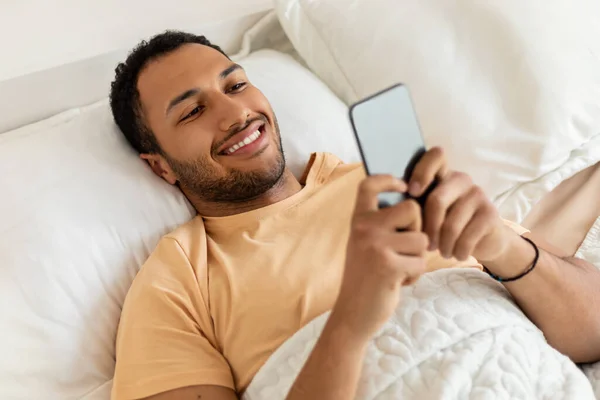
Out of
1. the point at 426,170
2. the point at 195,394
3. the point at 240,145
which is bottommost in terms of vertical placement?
the point at 195,394

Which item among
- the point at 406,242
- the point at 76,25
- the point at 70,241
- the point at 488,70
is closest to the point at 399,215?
the point at 406,242

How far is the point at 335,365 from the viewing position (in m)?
0.68

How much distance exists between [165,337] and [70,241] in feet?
0.82

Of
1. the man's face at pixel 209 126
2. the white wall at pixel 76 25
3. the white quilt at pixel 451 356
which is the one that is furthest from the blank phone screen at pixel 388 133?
the white wall at pixel 76 25

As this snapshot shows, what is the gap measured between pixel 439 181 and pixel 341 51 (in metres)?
0.69

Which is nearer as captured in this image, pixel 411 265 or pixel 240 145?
pixel 411 265

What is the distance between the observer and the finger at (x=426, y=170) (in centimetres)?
64

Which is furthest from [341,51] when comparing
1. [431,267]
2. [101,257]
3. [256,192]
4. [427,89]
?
[101,257]

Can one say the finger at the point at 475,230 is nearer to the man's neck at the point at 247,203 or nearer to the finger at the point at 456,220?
the finger at the point at 456,220

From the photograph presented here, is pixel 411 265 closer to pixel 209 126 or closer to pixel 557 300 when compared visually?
pixel 557 300

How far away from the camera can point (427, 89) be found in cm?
121

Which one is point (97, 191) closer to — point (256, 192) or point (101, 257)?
point (101, 257)

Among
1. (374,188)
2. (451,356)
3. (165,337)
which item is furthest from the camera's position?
(165,337)

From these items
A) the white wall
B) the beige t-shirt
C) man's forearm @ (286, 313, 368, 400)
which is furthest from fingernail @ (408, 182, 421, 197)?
the white wall
